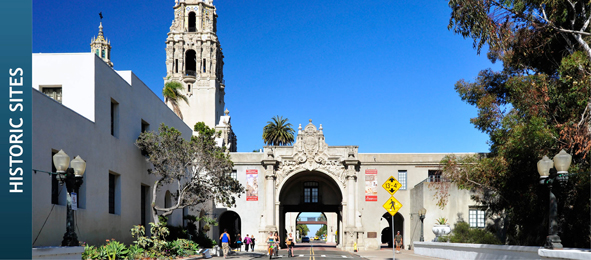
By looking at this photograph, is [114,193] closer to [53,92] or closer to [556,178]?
[53,92]

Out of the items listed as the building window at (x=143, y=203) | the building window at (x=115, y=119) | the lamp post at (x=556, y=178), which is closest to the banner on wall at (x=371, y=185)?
the building window at (x=143, y=203)

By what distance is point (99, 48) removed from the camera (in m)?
83.8

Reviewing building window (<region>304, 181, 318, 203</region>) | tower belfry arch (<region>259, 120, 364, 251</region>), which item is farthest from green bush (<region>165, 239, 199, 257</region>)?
building window (<region>304, 181, 318, 203</region>)

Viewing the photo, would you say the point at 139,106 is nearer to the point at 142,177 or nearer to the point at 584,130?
the point at 142,177

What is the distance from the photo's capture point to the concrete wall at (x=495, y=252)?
1259 cm

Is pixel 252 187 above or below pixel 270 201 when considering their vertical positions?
above

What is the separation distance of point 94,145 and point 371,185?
1210 inches

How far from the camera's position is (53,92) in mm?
22172

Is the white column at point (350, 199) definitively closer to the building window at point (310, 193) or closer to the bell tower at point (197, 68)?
the building window at point (310, 193)

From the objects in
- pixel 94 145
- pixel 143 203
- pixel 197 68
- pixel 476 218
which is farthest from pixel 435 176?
pixel 197 68

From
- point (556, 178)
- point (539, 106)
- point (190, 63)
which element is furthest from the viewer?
point (190, 63)

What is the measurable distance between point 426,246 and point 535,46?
13360mm

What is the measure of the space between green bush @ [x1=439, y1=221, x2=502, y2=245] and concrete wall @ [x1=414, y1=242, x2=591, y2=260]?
9.15ft

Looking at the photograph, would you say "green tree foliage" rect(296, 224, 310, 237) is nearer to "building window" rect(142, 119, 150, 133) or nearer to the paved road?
the paved road
